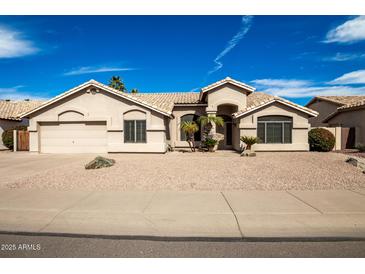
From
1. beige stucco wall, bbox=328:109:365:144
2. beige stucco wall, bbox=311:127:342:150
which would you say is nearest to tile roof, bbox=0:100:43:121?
beige stucco wall, bbox=311:127:342:150

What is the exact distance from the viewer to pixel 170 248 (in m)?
4.02

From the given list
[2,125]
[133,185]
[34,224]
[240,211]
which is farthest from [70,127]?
[240,211]

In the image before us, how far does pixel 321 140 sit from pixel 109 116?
15.4 metres

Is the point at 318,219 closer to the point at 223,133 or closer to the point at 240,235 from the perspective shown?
the point at 240,235

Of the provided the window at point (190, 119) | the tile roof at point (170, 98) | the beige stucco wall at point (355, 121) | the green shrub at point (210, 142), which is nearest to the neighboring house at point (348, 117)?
the beige stucco wall at point (355, 121)

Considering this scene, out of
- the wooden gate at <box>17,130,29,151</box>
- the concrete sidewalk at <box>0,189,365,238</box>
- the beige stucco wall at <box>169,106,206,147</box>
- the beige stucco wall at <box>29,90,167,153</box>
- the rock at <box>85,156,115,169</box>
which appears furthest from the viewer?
the beige stucco wall at <box>169,106,206,147</box>

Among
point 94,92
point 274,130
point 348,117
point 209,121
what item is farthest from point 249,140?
point 348,117

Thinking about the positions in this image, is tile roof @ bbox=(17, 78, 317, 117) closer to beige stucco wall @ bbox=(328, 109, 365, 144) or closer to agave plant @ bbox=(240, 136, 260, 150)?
agave plant @ bbox=(240, 136, 260, 150)

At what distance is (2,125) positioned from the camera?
73.4 ft

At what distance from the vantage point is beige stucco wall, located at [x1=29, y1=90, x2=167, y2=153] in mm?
16656

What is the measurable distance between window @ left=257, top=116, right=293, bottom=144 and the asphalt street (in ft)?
44.6

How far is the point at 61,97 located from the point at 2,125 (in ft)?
33.1

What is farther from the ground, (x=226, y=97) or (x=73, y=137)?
(x=226, y=97)

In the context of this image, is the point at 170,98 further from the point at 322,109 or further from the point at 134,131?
the point at 322,109
